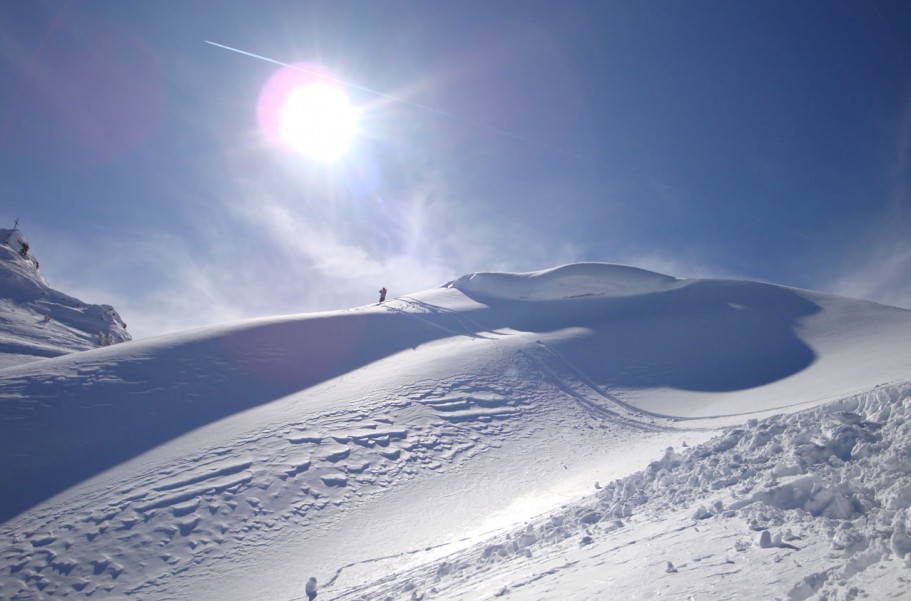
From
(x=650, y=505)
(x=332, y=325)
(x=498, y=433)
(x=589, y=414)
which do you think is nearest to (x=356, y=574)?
(x=650, y=505)

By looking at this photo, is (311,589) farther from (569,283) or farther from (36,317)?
(36,317)

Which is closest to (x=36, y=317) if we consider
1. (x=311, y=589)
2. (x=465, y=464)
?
(x=465, y=464)

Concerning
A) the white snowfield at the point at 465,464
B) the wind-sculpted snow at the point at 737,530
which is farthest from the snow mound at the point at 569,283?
the wind-sculpted snow at the point at 737,530

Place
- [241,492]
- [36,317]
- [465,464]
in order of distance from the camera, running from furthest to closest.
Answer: [36,317]
[465,464]
[241,492]

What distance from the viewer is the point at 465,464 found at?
13242 millimetres

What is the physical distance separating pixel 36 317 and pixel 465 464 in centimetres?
3339

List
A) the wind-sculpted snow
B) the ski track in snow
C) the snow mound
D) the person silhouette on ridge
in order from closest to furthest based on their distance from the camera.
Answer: the wind-sculpted snow < the person silhouette on ridge < the ski track in snow < the snow mound

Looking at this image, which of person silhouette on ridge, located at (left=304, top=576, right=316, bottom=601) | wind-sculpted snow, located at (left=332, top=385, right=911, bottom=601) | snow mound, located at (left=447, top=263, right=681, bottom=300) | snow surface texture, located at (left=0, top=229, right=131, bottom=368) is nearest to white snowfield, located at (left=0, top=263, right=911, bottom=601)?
wind-sculpted snow, located at (left=332, top=385, right=911, bottom=601)

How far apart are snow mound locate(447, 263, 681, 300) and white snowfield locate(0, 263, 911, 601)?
8.63m

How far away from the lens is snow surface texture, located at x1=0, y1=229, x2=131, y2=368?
26859 mm

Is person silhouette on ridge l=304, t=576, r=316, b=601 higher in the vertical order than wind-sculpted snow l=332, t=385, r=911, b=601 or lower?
lower

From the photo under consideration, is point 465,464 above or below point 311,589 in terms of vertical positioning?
above

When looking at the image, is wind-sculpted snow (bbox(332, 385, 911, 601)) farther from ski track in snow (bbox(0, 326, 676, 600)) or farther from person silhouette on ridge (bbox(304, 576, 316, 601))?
ski track in snow (bbox(0, 326, 676, 600))

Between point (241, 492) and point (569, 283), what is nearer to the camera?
point (241, 492)
